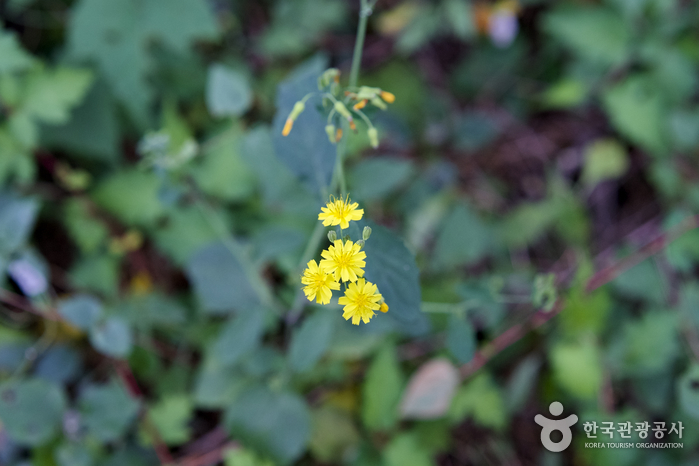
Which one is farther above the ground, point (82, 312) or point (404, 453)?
point (82, 312)

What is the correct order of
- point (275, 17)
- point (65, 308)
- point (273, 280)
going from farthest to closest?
point (275, 17) < point (273, 280) < point (65, 308)

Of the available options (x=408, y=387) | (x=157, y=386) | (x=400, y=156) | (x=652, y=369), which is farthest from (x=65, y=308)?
(x=652, y=369)

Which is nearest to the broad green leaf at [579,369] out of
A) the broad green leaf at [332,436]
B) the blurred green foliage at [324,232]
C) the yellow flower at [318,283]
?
the blurred green foliage at [324,232]

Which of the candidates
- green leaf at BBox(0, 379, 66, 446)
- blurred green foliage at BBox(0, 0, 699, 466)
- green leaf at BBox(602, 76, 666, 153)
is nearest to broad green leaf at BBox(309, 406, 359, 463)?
blurred green foliage at BBox(0, 0, 699, 466)

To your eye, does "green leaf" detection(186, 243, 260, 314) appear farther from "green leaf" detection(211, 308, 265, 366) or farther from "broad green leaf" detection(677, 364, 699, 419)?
"broad green leaf" detection(677, 364, 699, 419)

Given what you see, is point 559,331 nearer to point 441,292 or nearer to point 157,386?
point 441,292

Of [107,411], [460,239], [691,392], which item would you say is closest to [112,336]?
[107,411]

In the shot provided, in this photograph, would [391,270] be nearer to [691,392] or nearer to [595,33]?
[691,392]
